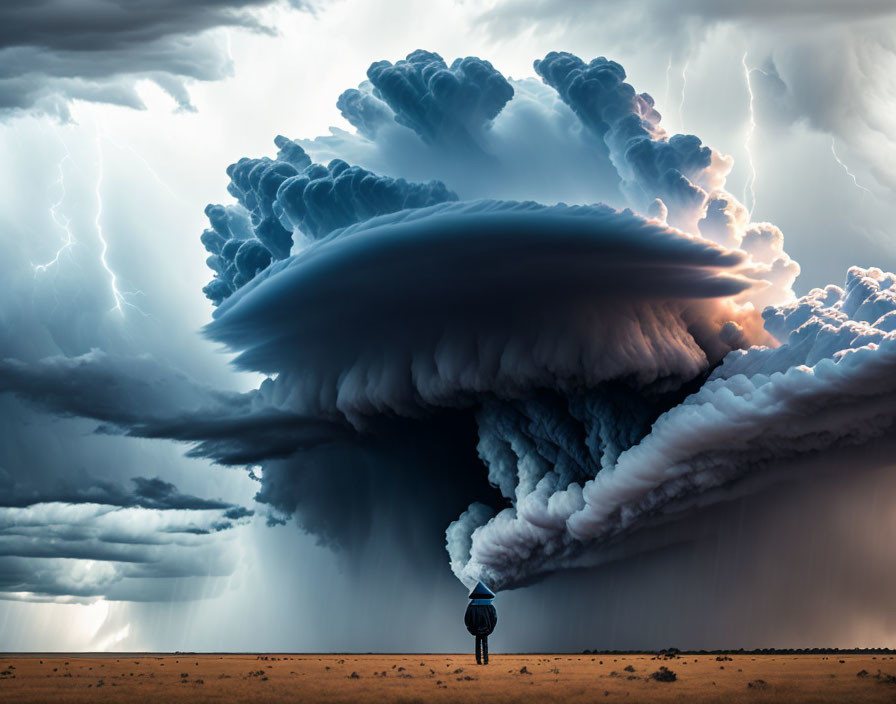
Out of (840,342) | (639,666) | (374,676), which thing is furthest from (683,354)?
(374,676)

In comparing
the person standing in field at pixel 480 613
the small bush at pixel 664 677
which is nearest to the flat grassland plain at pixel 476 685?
the small bush at pixel 664 677

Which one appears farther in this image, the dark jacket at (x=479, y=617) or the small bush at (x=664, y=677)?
the dark jacket at (x=479, y=617)

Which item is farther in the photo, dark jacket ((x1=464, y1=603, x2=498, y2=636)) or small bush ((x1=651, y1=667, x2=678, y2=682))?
dark jacket ((x1=464, y1=603, x2=498, y2=636))

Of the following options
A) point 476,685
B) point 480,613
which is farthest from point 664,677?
point 480,613

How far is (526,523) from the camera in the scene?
119 m

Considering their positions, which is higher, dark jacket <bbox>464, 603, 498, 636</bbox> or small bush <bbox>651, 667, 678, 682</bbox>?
dark jacket <bbox>464, 603, 498, 636</bbox>

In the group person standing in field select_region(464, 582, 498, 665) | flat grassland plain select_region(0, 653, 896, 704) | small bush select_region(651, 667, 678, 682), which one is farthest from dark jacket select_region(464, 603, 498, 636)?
small bush select_region(651, 667, 678, 682)

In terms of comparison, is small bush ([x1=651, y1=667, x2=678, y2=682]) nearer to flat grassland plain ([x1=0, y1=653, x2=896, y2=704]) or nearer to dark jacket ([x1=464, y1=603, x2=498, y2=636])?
flat grassland plain ([x1=0, y1=653, x2=896, y2=704])

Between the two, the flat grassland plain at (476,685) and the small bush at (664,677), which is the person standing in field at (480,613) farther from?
the small bush at (664,677)

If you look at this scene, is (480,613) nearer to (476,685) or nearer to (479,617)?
(479,617)

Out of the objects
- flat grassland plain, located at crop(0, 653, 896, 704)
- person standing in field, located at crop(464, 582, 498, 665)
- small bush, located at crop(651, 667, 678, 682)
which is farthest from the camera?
person standing in field, located at crop(464, 582, 498, 665)

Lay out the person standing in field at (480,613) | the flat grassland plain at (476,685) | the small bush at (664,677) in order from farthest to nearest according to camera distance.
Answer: the person standing in field at (480,613) < the small bush at (664,677) < the flat grassland plain at (476,685)

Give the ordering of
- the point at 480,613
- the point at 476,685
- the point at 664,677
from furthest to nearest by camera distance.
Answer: the point at 480,613 < the point at 664,677 < the point at 476,685

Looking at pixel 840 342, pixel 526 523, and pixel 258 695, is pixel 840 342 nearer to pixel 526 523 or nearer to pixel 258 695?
pixel 526 523
